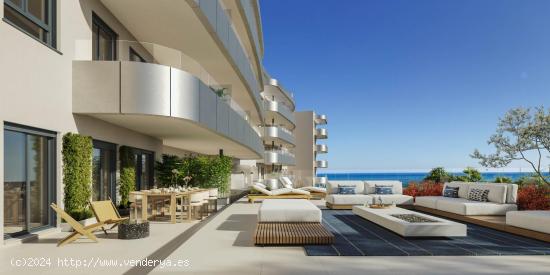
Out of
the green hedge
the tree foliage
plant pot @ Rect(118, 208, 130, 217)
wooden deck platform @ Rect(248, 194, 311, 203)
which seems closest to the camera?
plant pot @ Rect(118, 208, 130, 217)

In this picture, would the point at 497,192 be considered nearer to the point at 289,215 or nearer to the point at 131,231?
the point at 289,215

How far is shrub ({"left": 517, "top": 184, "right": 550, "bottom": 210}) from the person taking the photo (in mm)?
9055

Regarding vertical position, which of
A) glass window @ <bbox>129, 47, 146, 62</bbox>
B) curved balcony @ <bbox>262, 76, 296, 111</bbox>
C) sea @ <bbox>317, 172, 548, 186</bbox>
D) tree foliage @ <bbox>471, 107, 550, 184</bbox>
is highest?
curved balcony @ <bbox>262, 76, 296, 111</bbox>

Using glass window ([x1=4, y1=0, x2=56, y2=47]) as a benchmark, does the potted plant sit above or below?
below

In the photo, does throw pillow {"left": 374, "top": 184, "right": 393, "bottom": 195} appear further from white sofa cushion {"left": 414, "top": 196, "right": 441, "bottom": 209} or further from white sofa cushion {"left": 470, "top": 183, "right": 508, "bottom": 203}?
white sofa cushion {"left": 470, "top": 183, "right": 508, "bottom": 203}

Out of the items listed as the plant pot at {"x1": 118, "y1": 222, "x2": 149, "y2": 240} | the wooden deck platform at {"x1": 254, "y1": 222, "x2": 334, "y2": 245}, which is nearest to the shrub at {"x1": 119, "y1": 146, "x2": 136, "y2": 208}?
the plant pot at {"x1": 118, "y1": 222, "x2": 149, "y2": 240}

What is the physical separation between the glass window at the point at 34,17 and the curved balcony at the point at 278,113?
26.7 metres

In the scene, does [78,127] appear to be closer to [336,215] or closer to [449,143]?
[336,215]

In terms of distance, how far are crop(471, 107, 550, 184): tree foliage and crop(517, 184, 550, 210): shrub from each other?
2579 millimetres

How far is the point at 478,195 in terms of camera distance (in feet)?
32.4

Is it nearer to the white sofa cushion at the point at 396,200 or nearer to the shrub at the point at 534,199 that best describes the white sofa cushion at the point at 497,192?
the shrub at the point at 534,199

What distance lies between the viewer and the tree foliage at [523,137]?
12016 mm

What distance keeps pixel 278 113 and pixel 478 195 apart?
92.0 feet

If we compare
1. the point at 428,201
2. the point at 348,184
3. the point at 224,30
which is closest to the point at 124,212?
the point at 224,30
